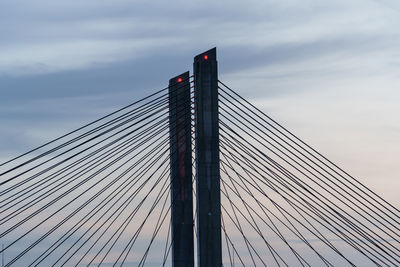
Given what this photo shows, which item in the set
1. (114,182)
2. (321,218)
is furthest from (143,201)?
(321,218)

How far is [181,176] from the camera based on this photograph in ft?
157

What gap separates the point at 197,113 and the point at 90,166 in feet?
15.8

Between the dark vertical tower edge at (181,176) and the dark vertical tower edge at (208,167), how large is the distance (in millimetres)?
3472

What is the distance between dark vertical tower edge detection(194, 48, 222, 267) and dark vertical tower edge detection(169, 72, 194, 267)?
347cm

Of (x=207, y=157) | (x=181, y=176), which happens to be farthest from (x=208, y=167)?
(x=181, y=176)

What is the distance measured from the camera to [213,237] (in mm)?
40906

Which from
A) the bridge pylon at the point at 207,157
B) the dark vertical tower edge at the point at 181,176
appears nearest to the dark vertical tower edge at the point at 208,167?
the bridge pylon at the point at 207,157

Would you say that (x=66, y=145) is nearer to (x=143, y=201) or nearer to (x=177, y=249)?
(x=143, y=201)

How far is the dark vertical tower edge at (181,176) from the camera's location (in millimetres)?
45625

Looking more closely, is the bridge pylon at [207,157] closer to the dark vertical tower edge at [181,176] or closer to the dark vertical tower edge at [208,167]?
the dark vertical tower edge at [208,167]

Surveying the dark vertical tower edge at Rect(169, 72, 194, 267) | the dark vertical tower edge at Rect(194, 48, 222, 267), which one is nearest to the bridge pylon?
the dark vertical tower edge at Rect(194, 48, 222, 267)

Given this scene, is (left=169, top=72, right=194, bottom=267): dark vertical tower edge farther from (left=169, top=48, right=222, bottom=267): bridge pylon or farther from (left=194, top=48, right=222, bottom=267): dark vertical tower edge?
(left=194, top=48, right=222, bottom=267): dark vertical tower edge

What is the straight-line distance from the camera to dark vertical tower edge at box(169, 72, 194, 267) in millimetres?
45625

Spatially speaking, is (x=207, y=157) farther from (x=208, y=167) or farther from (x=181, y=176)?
(x=181, y=176)
